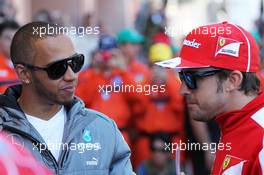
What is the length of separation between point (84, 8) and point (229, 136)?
12364 millimetres

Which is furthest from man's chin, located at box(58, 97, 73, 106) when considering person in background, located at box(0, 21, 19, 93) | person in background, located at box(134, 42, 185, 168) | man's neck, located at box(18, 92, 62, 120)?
person in background, located at box(134, 42, 185, 168)

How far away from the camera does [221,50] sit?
4270 millimetres

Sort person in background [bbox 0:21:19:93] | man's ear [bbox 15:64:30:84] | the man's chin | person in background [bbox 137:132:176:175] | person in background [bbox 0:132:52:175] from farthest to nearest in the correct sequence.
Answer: person in background [bbox 137:132:176:175]
person in background [bbox 0:21:19:93]
man's ear [bbox 15:64:30:84]
the man's chin
person in background [bbox 0:132:52:175]

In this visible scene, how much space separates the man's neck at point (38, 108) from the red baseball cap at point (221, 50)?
643 millimetres

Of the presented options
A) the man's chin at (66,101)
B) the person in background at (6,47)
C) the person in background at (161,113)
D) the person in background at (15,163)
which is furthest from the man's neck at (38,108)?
the person in background at (161,113)

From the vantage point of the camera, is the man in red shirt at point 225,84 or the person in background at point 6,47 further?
the person in background at point 6,47

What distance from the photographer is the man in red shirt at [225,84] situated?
13.5ft

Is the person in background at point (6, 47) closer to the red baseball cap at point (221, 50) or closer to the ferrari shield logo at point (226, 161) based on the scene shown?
the red baseball cap at point (221, 50)

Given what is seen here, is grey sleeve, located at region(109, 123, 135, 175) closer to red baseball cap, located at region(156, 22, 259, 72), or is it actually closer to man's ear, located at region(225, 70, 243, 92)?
red baseball cap, located at region(156, 22, 259, 72)

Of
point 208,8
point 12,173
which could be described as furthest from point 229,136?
point 208,8

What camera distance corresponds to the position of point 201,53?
4320 millimetres

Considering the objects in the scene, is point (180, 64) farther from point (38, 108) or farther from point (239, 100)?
point (38, 108)

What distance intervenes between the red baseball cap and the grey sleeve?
48 centimetres

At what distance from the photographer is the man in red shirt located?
13.5 ft
